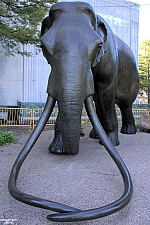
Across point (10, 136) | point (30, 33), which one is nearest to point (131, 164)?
point (10, 136)

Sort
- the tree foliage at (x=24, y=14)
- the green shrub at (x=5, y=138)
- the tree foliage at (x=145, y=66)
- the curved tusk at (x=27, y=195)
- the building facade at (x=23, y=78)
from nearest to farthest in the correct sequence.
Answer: the curved tusk at (x=27, y=195), the green shrub at (x=5, y=138), the tree foliage at (x=24, y=14), the building facade at (x=23, y=78), the tree foliage at (x=145, y=66)

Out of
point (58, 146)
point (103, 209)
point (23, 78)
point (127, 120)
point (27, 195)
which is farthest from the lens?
point (23, 78)

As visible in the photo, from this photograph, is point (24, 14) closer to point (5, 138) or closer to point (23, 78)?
point (5, 138)

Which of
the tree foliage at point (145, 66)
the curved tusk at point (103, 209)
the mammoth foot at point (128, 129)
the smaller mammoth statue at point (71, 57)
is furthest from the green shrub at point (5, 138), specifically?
the tree foliage at point (145, 66)

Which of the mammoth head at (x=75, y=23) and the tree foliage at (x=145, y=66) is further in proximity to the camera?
the tree foliage at (x=145, y=66)

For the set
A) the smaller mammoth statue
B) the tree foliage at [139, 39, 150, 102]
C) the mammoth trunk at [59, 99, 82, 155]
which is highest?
the tree foliage at [139, 39, 150, 102]

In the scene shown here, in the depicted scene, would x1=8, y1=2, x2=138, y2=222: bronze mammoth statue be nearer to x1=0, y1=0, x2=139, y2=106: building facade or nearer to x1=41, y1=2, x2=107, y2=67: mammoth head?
x1=41, y1=2, x2=107, y2=67: mammoth head

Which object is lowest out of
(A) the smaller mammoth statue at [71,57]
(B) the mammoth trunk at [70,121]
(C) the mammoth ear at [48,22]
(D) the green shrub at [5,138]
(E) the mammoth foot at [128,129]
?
(D) the green shrub at [5,138]

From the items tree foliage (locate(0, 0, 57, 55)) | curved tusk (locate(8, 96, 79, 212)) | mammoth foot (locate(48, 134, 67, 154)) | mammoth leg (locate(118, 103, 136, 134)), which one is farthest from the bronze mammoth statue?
tree foliage (locate(0, 0, 57, 55))

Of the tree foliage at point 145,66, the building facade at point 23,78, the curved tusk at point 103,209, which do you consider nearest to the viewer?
the curved tusk at point 103,209

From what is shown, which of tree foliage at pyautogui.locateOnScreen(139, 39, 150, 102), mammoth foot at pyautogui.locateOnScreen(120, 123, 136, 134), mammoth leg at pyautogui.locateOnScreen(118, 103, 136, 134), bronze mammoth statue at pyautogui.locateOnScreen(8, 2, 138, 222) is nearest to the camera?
bronze mammoth statue at pyautogui.locateOnScreen(8, 2, 138, 222)

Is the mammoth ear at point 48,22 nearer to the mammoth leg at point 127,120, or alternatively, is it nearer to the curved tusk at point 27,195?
the curved tusk at point 27,195

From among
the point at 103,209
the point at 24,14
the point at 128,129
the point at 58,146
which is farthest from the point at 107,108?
the point at 24,14

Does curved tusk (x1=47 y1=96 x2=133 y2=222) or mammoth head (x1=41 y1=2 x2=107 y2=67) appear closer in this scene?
A: curved tusk (x1=47 y1=96 x2=133 y2=222)
